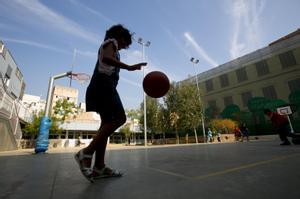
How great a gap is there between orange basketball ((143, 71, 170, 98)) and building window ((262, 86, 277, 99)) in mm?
32737

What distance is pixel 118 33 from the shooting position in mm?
2555

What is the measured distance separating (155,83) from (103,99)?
1.16 metres

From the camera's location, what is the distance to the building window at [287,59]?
1110 inches

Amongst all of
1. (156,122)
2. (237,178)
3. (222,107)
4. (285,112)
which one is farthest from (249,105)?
(237,178)

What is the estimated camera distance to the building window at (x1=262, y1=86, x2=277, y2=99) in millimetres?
29297

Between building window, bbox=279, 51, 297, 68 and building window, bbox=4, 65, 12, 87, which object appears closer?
building window, bbox=4, 65, 12, 87

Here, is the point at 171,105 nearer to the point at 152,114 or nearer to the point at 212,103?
the point at 152,114

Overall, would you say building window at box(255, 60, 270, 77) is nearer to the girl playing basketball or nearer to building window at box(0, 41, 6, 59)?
the girl playing basketball

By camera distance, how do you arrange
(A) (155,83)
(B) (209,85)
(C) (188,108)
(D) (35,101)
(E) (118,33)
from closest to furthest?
(E) (118,33), (A) (155,83), (C) (188,108), (B) (209,85), (D) (35,101)

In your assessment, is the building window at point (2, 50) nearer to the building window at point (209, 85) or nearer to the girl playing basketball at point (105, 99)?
the girl playing basketball at point (105, 99)

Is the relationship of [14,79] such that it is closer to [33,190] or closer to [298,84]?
[33,190]

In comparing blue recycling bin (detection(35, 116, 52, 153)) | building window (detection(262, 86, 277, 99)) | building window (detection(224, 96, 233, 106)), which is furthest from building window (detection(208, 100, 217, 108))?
blue recycling bin (detection(35, 116, 52, 153))

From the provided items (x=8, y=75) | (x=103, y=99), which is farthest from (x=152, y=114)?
(x=103, y=99)

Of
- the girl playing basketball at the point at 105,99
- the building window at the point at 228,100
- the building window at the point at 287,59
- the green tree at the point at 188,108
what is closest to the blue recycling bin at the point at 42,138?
the girl playing basketball at the point at 105,99
